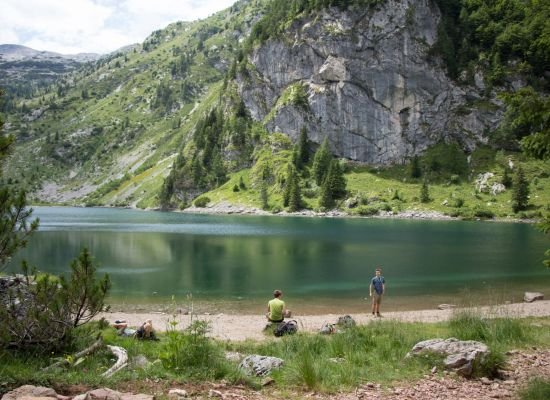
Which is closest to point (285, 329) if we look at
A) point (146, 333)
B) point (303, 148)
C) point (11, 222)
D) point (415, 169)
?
point (146, 333)

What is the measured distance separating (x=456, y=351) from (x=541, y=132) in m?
6.09

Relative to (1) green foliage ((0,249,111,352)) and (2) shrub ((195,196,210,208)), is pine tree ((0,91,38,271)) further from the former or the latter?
(2) shrub ((195,196,210,208))

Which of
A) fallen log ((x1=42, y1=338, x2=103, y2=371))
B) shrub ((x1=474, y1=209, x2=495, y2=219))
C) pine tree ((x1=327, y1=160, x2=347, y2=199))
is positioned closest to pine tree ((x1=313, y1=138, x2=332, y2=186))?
pine tree ((x1=327, y1=160, x2=347, y2=199))

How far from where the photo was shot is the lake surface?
1375 inches

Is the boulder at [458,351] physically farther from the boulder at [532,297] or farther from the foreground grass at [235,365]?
the boulder at [532,297]

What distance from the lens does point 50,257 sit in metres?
55.6

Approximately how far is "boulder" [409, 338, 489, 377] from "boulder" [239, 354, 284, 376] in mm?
4052

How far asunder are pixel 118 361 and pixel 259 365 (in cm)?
367

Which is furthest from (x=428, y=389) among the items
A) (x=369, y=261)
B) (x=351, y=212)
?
(x=351, y=212)

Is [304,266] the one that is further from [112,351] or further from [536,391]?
[536,391]

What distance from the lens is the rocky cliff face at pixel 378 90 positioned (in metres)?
177

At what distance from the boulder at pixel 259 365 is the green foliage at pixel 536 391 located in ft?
19.0

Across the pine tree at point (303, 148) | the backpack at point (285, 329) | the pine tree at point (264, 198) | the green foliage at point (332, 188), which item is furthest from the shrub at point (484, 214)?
the backpack at point (285, 329)

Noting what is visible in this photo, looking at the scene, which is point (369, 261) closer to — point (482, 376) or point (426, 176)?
point (482, 376)
